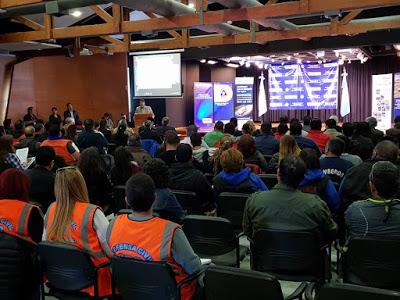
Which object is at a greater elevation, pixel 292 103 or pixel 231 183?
pixel 292 103

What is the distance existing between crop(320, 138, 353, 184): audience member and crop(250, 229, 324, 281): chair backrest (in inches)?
72.8

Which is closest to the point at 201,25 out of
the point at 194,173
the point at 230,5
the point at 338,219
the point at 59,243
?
the point at 230,5

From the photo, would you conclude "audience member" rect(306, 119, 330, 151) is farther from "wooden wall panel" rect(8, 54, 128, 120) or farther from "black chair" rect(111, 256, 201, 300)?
"wooden wall panel" rect(8, 54, 128, 120)

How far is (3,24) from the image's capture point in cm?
1106

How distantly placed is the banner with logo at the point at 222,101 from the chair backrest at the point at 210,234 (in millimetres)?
11981

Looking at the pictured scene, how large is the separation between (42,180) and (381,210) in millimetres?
2977

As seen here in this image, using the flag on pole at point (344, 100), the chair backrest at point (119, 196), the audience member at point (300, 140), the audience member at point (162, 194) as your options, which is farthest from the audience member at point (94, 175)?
the flag on pole at point (344, 100)

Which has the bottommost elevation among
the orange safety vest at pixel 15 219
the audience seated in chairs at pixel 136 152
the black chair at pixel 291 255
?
the black chair at pixel 291 255

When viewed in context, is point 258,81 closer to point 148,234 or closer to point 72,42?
point 72,42

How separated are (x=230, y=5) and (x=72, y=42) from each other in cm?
635

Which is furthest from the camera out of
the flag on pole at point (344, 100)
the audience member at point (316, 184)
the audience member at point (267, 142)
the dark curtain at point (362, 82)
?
the dark curtain at point (362, 82)

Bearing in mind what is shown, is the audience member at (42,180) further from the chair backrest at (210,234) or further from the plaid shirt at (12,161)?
the chair backrest at (210,234)

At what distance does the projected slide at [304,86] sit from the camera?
14.6 meters

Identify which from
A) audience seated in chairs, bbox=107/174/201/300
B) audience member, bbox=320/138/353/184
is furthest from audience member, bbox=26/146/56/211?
audience member, bbox=320/138/353/184
